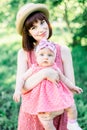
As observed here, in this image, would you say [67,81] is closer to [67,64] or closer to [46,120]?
[67,64]

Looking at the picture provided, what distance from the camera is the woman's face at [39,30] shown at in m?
Answer: 3.74

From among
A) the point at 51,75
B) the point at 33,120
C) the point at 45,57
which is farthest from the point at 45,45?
the point at 33,120

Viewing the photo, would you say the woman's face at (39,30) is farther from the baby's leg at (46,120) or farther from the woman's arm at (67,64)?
the baby's leg at (46,120)

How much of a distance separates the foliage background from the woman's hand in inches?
83.4

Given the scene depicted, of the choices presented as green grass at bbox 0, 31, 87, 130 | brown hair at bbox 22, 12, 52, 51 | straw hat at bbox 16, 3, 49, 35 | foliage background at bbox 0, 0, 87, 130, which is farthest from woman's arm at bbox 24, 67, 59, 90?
foliage background at bbox 0, 0, 87, 130

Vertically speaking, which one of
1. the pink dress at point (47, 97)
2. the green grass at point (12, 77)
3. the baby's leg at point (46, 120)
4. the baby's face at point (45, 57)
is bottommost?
the green grass at point (12, 77)

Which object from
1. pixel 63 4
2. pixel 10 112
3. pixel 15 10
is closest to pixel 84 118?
pixel 10 112

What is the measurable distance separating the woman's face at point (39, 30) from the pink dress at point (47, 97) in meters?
0.23

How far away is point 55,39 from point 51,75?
3.70 meters

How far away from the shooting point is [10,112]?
593 cm

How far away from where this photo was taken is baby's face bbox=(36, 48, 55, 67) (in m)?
3.51

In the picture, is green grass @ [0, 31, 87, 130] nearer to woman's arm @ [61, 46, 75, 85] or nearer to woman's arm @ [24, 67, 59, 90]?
woman's arm @ [61, 46, 75, 85]

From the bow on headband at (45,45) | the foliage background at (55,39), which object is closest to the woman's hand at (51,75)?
the bow on headband at (45,45)

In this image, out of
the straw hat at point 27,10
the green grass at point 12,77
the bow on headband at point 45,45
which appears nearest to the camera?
the bow on headband at point 45,45
